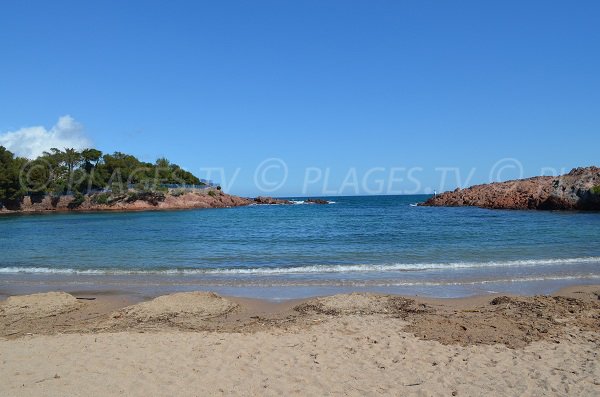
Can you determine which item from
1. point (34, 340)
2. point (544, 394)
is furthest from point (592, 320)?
point (34, 340)

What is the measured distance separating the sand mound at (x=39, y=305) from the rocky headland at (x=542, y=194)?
52702 mm

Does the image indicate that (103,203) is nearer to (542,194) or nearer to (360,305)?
(542,194)

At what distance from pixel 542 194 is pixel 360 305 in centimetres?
5318

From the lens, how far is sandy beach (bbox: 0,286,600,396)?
623cm

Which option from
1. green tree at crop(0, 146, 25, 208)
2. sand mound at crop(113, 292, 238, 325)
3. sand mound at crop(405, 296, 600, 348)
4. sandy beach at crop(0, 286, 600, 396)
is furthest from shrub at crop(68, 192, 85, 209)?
sand mound at crop(405, 296, 600, 348)

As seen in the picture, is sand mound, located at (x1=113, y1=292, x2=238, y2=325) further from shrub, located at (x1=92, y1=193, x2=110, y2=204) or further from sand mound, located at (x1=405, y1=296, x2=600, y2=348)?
shrub, located at (x1=92, y1=193, x2=110, y2=204)

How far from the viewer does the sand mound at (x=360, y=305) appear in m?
10.4

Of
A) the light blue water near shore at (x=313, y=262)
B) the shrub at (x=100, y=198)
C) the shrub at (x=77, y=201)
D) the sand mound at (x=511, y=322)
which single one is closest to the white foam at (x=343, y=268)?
the light blue water near shore at (x=313, y=262)

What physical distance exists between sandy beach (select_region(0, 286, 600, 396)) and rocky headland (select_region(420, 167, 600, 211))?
44.9 m

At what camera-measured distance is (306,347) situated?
785 cm

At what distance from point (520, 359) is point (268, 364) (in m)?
4.08

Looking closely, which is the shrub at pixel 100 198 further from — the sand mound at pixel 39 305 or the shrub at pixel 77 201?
the sand mound at pixel 39 305

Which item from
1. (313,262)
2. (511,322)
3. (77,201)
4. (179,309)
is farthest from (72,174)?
(511,322)

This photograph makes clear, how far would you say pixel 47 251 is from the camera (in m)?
23.0
